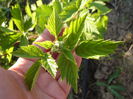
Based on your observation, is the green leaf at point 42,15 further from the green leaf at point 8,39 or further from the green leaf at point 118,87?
the green leaf at point 118,87

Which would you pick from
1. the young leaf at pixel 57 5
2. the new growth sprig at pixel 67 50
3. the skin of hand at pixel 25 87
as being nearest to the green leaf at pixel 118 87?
the skin of hand at pixel 25 87

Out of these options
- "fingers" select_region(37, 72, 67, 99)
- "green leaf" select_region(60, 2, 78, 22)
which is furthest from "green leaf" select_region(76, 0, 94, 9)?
"fingers" select_region(37, 72, 67, 99)

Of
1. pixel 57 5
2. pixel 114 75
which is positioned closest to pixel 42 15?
pixel 57 5

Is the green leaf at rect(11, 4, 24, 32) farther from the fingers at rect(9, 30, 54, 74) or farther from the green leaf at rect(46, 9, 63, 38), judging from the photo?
the green leaf at rect(46, 9, 63, 38)

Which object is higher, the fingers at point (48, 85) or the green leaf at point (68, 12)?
the green leaf at point (68, 12)

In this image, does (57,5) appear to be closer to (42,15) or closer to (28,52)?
(42,15)
